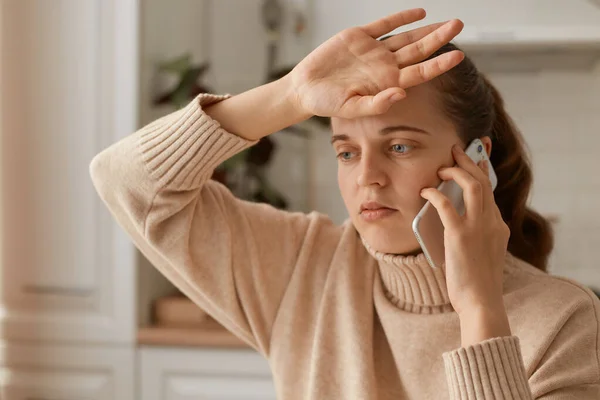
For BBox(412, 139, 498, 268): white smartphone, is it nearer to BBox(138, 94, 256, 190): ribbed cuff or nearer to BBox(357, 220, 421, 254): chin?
BBox(357, 220, 421, 254): chin

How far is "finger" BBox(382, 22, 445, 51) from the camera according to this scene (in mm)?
1192

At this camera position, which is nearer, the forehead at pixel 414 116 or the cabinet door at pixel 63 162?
the forehead at pixel 414 116

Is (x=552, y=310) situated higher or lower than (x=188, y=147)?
lower

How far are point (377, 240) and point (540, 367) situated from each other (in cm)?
30

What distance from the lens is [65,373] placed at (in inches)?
89.6

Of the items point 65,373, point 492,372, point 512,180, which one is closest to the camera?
point 492,372

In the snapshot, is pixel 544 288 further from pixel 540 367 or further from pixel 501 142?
pixel 501 142

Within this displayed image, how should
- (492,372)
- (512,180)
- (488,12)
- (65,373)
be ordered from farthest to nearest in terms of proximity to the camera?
(488,12) → (65,373) → (512,180) → (492,372)

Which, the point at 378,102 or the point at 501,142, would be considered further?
the point at 501,142

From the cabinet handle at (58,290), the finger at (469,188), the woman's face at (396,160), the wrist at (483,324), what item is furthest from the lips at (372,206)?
the cabinet handle at (58,290)

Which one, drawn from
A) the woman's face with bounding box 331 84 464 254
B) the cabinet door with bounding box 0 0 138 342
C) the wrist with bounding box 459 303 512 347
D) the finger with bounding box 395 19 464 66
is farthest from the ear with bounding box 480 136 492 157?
the cabinet door with bounding box 0 0 138 342

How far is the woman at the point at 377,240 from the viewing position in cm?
112

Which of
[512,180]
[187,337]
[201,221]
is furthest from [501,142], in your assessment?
[187,337]

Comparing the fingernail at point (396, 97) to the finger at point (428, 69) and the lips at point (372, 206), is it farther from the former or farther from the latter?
the lips at point (372, 206)
